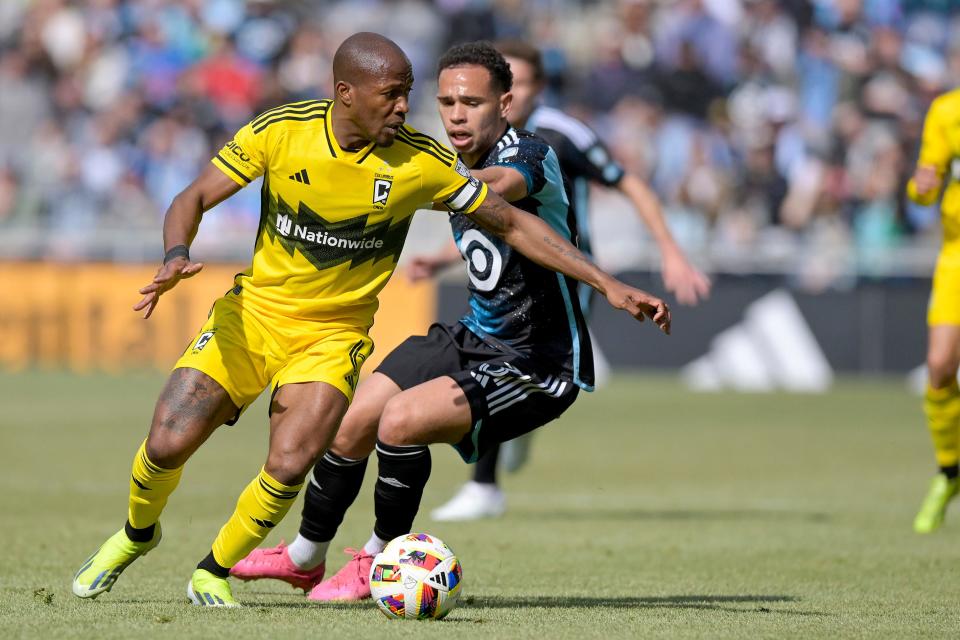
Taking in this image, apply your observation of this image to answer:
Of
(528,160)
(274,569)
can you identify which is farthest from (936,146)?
(274,569)

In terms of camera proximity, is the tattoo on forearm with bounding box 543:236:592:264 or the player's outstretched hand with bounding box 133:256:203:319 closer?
the player's outstretched hand with bounding box 133:256:203:319

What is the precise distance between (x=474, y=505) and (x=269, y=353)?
3715mm

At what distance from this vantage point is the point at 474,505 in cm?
974

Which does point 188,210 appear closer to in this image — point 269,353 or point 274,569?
point 269,353

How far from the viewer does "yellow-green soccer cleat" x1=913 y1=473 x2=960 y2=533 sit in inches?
364

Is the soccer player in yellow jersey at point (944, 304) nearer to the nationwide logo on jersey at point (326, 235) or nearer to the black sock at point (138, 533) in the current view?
the nationwide logo on jersey at point (326, 235)

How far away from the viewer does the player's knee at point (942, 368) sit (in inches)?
370

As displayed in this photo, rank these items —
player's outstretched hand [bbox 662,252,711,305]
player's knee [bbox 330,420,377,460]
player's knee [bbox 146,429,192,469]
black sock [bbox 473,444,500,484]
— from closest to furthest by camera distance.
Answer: player's knee [bbox 146,429,192,469] < player's knee [bbox 330,420,377,460] < player's outstretched hand [bbox 662,252,711,305] < black sock [bbox 473,444,500,484]

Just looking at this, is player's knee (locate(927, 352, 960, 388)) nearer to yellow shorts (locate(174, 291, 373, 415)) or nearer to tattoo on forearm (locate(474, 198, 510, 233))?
tattoo on forearm (locate(474, 198, 510, 233))

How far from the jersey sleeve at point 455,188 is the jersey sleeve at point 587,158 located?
3360 mm

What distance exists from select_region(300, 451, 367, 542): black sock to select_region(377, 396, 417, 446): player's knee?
29cm

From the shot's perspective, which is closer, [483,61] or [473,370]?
[473,370]

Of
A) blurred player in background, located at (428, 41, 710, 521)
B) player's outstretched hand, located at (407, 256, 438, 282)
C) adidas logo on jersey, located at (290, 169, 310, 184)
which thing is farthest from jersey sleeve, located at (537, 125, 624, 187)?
adidas logo on jersey, located at (290, 169, 310, 184)

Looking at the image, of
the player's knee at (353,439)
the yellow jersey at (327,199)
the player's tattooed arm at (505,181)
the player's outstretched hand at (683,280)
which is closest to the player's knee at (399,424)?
the player's knee at (353,439)
